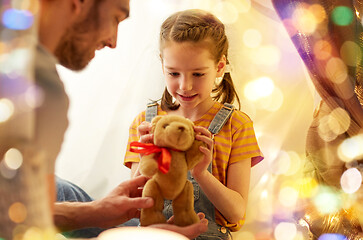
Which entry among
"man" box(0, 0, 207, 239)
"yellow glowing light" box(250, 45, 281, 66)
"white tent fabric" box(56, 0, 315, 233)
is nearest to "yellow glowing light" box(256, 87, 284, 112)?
"white tent fabric" box(56, 0, 315, 233)

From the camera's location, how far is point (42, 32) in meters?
0.54

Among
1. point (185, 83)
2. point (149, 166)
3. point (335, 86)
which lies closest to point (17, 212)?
point (149, 166)

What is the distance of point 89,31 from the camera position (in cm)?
61

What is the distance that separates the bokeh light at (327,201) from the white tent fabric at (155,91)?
0.23m

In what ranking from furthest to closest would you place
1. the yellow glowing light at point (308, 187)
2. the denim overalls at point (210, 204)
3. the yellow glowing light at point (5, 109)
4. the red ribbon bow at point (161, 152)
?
the yellow glowing light at point (308, 187), the denim overalls at point (210, 204), the red ribbon bow at point (161, 152), the yellow glowing light at point (5, 109)

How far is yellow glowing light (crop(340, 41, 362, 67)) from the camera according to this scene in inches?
47.9

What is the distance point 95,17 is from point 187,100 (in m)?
0.52

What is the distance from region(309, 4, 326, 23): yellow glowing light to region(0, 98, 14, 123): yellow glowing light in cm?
99

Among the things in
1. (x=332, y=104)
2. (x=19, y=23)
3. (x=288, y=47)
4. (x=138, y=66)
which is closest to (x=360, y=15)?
(x=332, y=104)

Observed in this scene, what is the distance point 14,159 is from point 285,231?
1.19 metres

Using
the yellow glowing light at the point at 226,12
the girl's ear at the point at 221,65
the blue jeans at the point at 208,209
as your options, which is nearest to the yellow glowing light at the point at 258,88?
the yellow glowing light at the point at 226,12

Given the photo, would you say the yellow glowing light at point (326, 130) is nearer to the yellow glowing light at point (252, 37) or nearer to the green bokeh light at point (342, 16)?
the green bokeh light at point (342, 16)

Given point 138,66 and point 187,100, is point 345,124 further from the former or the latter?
point 138,66

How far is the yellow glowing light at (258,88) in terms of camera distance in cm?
160
